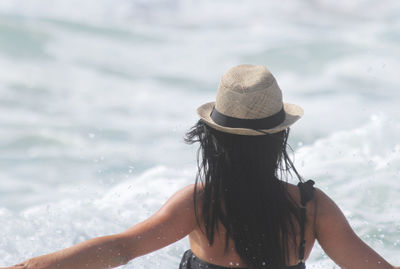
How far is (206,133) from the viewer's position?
6.48ft

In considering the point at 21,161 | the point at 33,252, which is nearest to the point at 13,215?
the point at 33,252

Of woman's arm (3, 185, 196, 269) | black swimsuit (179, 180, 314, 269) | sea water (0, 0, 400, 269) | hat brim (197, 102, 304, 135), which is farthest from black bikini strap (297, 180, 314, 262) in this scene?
sea water (0, 0, 400, 269)

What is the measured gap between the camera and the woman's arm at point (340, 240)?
1.93 metres

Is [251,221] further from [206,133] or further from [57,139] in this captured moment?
[57,139]

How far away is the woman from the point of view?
6.28 ft

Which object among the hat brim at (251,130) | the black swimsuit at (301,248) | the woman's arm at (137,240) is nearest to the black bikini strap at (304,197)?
the black swimsuit at (301,248)

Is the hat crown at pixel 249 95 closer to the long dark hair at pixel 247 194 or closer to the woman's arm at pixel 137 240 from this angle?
the long dark hair at pixel 247 194

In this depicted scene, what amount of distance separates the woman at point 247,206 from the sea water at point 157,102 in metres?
2.10

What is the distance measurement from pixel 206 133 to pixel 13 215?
10.9 feet

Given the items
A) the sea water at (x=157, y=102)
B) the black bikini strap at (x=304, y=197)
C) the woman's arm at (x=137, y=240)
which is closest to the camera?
the woman's arm at (x=137, y=240)

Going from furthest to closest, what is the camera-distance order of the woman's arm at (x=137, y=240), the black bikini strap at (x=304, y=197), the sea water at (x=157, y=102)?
the sea water at (x=157, y=102)
the black bikini strap at (x=304, y=197)
the woman's arm at (x=137, y=240)

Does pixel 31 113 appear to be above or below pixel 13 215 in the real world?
below

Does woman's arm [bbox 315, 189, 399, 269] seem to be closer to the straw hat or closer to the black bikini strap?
the black bikini strap

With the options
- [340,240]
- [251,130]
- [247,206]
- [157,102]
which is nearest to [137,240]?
[247,206]
